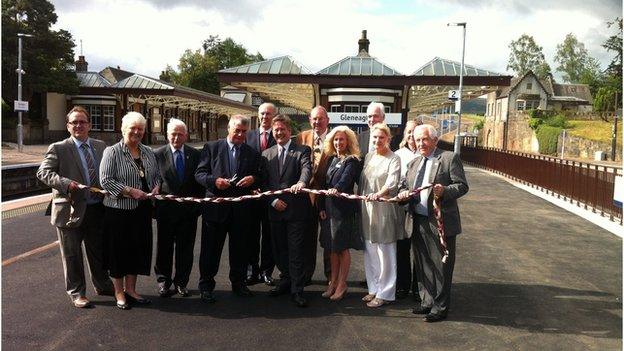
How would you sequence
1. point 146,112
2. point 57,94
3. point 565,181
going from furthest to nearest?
point 146,112 < point 57,94 < point 565,181

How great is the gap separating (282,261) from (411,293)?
1.44m

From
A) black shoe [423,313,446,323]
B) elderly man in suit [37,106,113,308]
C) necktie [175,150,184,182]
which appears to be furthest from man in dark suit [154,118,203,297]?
black shoe [423,313,446,323]

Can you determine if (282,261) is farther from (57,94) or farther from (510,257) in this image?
(57,94)

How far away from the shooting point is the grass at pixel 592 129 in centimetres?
4875

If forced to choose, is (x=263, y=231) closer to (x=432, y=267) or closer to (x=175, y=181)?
(x=175, y=181)

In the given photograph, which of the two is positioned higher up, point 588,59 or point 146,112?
point 588,59

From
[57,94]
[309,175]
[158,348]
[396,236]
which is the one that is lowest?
[158,348]

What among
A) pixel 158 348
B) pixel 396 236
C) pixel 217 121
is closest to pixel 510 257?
pixel 396 236

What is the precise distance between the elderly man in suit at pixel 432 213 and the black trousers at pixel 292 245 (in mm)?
1096

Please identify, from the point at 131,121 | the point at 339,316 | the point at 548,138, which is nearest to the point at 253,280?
the point at 339,316

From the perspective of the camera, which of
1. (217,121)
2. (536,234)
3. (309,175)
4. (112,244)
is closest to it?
(112,244)

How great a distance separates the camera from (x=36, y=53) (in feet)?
127

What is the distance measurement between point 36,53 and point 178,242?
130 ft

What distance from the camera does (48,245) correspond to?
754 centimetres
